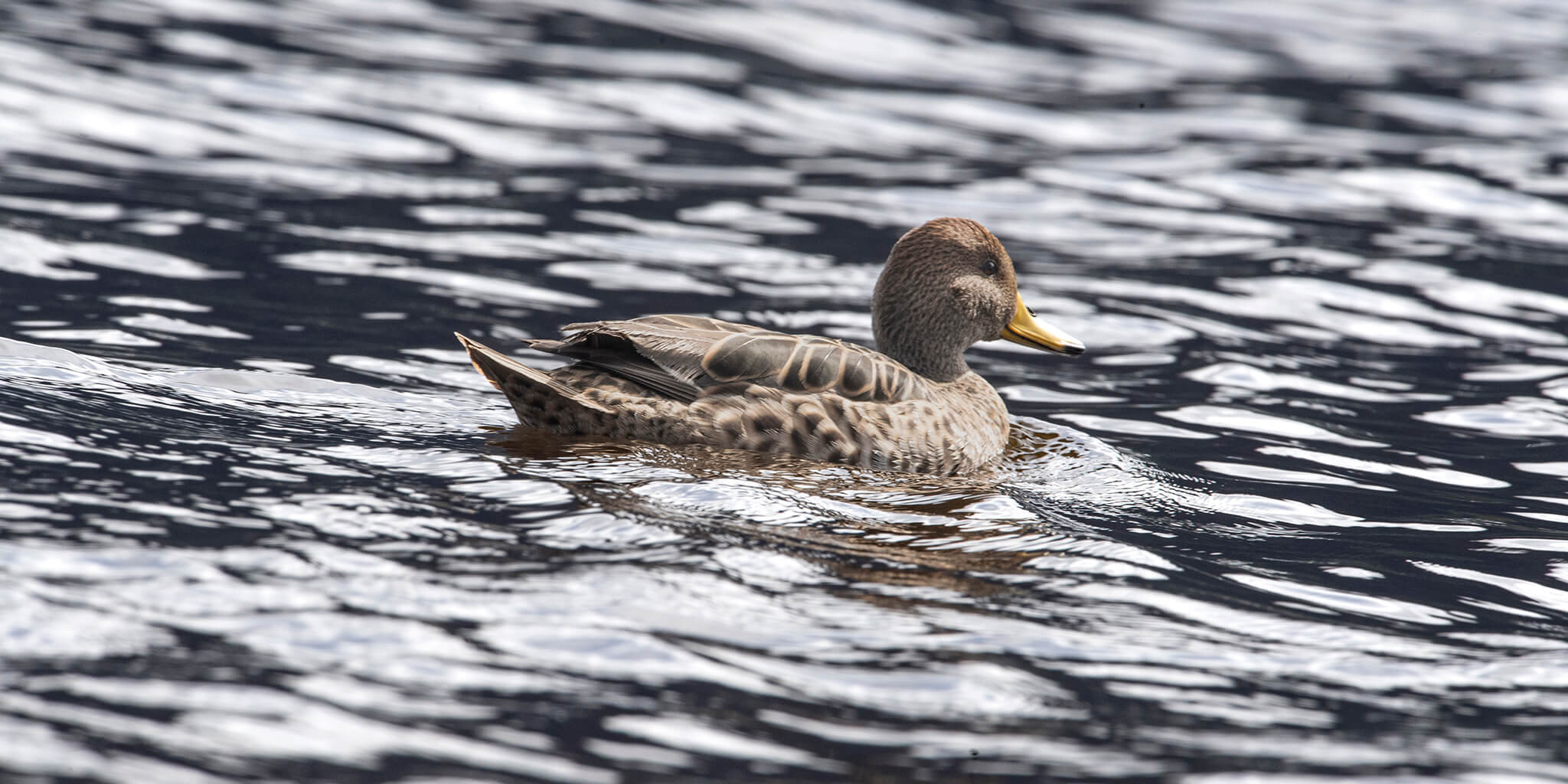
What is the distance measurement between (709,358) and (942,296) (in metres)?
1.45

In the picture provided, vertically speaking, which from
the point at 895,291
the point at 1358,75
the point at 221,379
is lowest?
the point at 221,379

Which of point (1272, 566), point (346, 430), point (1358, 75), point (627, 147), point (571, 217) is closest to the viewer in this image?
point (1272, 566)

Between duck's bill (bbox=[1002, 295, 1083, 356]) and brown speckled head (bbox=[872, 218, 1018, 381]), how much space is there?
0.13 m

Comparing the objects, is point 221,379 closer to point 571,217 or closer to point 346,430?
point 346,430

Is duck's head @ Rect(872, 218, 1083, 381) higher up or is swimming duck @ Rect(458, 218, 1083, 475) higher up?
duck's head @ Rect(872, 218, 1083, 381)

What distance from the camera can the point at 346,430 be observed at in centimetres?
660

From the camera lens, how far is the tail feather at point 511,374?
643 cm

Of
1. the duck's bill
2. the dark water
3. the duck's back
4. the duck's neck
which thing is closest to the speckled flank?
the duck's back

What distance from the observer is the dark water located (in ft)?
13.9

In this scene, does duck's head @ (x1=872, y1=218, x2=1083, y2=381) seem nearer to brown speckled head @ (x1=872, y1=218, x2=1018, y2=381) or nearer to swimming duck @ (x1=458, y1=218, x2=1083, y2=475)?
brown speckled head @ (x1=872, y1=218, x2=1018, y2=381)

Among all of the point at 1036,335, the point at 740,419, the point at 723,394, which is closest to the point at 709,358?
the point at 723,394

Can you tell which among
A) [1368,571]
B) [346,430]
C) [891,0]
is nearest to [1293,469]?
[1368,571]

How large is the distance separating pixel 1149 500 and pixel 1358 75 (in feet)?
38.5

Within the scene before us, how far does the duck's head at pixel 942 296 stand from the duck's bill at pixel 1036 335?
0.09 metres
